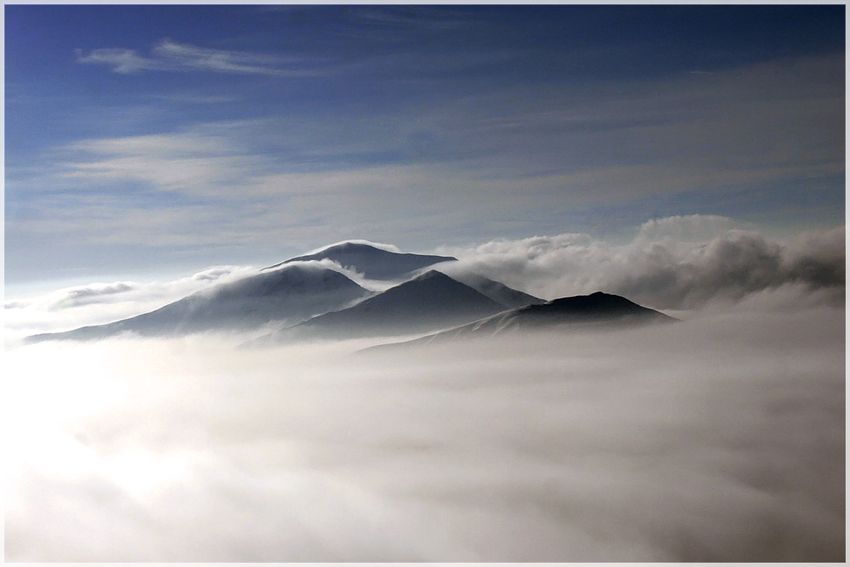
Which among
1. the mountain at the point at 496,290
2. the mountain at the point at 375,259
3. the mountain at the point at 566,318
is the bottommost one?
the mountain at the point at 566,318

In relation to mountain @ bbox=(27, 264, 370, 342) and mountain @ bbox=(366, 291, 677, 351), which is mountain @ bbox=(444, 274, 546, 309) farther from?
mountain @ bbox=(27, 264, 370, 342)

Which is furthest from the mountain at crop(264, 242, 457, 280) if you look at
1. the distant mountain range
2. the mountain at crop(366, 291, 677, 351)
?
the mountain at crop(366, 291, 677, 351)

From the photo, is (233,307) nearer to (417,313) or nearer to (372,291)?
(372,291)

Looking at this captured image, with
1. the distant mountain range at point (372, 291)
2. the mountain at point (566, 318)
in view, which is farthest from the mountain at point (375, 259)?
the mountain at point (566, 318)

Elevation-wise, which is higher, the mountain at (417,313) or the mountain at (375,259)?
the mountain at (375,259)

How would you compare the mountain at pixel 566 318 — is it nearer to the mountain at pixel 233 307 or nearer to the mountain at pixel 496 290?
the mountain at pixel 496 290

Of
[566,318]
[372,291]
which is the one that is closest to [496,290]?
[566,318]

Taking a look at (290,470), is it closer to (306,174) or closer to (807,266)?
(306,174)
